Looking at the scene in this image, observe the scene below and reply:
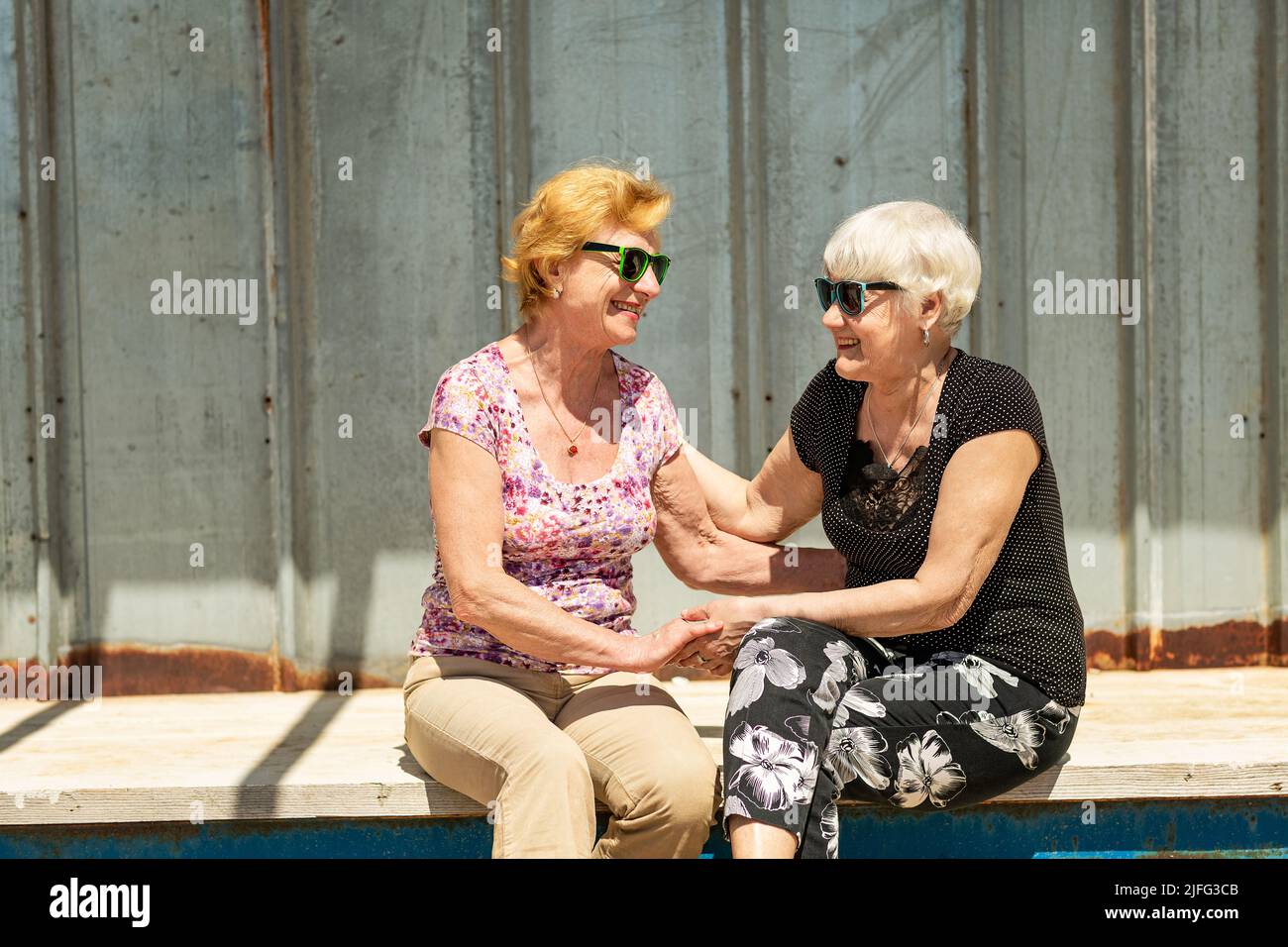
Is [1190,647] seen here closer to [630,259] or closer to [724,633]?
[724,633]

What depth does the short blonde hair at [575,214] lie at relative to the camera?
305 centimetres

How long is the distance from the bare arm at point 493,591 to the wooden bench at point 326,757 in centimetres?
38

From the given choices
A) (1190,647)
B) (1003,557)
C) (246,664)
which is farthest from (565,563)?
(1190,647)

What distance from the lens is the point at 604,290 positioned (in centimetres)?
308

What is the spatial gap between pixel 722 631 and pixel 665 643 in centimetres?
13

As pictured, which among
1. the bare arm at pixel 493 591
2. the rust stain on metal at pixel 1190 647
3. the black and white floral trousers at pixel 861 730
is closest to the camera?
the black and white floral trousers at pixel 861 730

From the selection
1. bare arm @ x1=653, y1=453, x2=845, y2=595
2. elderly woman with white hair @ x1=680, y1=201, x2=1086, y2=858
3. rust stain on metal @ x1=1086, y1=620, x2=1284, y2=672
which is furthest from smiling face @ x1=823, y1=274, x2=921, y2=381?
rust stain on metal @ x1=1086, y1=620, x2=1284, y2=672

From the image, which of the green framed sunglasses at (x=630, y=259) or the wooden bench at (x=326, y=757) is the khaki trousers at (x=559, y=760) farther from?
the green framed sunglasses at (x=630, y=259)

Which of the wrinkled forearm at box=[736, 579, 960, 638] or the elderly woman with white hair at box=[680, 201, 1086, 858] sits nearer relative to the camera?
the elderly woman with white hair at box=[680, 201, 1086, 858]

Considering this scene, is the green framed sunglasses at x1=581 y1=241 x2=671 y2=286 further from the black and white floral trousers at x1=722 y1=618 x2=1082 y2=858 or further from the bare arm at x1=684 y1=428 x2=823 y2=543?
the black and white floral trousers at x1=722 y1=618 x2=1082 y2=858

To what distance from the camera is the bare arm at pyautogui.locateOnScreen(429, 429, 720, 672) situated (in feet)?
9.44

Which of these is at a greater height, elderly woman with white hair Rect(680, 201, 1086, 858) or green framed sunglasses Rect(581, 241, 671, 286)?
green framed sunglasses Rect(581, 241, 671, 286)

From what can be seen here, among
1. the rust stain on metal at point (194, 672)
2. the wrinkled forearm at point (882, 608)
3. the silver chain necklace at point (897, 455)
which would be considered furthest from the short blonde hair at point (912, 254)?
the rust stain on metal at point (194, 672)

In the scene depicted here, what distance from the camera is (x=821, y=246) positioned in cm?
426
